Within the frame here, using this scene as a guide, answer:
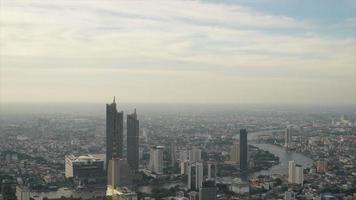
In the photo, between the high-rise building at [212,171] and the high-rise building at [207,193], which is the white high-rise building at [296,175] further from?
the high-rise building at [207,193]

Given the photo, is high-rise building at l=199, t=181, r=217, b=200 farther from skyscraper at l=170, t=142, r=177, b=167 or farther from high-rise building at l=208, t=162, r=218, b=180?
skyscraper at l=170, t=142, r=177, b=167

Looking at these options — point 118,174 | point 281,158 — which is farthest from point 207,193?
Answer: point 281,158

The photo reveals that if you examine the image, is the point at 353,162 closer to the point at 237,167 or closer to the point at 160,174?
the point at 237,167

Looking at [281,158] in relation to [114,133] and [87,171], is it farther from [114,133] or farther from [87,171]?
[87,171]

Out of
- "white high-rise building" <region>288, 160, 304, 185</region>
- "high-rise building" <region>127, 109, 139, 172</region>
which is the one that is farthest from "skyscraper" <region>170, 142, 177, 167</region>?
"white high-rise building" <region>288, 160, 304, 185</region>

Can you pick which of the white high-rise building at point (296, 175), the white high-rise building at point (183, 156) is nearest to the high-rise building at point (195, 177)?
the white high-rise building at point (296, 175)
